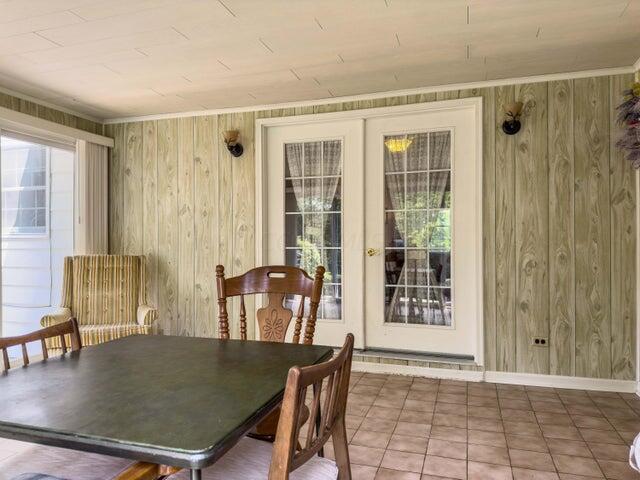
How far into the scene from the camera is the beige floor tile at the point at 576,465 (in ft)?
6.85

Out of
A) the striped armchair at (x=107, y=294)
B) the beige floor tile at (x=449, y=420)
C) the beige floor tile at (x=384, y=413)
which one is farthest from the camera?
the striped armchair at (x=107, y=294)

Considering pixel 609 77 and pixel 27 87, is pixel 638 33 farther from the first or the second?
pixel 27 87

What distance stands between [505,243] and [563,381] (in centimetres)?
112

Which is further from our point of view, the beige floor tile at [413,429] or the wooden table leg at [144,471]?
the beige floor tile at [413,429]

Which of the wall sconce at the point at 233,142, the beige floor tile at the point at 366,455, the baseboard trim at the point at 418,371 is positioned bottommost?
the beige floor tile at the point at 366,455

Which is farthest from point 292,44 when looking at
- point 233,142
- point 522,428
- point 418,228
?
point 522,428

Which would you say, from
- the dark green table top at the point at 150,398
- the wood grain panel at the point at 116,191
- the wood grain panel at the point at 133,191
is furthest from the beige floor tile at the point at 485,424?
the wood grain panel at the point at 116,191

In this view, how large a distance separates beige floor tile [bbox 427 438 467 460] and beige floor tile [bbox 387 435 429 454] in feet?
0.12

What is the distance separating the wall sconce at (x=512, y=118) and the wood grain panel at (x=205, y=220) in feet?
8.38

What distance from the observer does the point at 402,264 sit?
3719 mm

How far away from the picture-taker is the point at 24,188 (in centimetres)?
405

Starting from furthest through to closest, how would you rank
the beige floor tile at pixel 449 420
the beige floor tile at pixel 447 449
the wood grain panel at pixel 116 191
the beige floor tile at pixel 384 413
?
the wood grain panel at pixel 116 191, the beige floor tile at pixel 384 413, the beige floor tile at pixel 449 420, the beige floor tile at pixel 447 449

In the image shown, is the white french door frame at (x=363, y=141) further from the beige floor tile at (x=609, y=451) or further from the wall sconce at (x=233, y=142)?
the beige floor tile at (x=609, y=451)

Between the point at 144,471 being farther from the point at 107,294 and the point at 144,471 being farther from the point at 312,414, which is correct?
the point at 107,294
